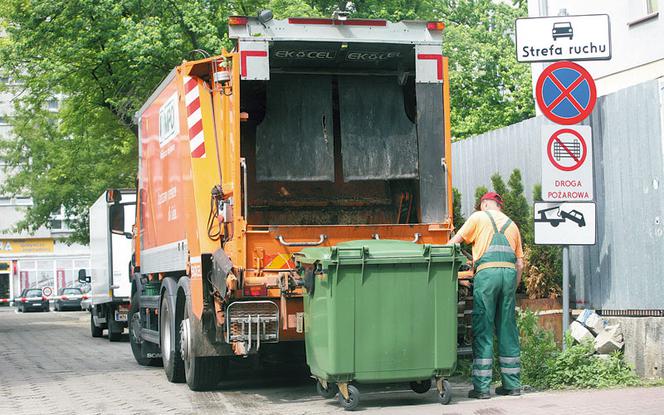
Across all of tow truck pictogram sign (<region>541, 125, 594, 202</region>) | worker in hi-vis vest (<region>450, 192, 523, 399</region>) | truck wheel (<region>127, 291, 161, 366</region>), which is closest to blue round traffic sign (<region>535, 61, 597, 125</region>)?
tow truck pictogram sign (<region>541, 125, 594, 202</region>)

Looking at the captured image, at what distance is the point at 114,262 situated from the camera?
1980 centimetres

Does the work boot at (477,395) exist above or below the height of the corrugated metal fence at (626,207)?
below

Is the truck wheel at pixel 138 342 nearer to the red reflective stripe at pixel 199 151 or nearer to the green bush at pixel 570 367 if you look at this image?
the red reflective stripe at pixel 199 151

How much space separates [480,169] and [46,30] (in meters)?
13.4

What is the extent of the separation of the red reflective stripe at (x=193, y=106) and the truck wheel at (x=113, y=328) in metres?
11.1

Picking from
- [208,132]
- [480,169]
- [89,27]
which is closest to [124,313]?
[89,27]

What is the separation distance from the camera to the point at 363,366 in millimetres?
7859

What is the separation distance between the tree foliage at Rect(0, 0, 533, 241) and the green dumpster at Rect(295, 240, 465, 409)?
49.3ft

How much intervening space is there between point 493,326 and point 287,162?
7.73ft

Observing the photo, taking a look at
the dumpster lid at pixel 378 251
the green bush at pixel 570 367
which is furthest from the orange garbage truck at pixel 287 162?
the green bush at pixel 570 367

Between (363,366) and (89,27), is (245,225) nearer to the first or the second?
(363,366)

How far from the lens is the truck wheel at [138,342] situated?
42.7ft

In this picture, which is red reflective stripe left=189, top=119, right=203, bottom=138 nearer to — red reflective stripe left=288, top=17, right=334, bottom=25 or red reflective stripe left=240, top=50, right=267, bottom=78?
red reflective stripe left=240, top=50, right=267, bottom=78

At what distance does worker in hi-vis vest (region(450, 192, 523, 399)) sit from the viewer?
854 cm
